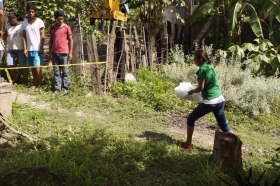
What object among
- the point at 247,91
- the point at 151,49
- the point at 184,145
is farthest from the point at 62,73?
the point at 247,91

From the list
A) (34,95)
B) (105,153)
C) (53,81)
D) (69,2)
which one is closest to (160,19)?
(69,2)

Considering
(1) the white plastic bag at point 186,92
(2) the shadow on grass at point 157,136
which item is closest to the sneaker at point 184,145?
(2) the shadow on grass at point 157,136

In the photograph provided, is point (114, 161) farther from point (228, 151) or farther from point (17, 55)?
point (17, 55)

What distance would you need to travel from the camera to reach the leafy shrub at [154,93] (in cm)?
652

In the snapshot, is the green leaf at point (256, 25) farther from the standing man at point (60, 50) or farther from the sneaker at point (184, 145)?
the sneaker at point (184, 145)

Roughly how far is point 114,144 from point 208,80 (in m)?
1.48

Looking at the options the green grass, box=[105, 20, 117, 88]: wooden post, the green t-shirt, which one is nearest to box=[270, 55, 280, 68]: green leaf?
the green grass

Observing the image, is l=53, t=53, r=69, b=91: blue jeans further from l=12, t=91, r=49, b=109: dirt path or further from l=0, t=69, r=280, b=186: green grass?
l=12, t=91, r=49, b=109: dirt path

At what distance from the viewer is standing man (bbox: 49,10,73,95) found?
20.6 feet

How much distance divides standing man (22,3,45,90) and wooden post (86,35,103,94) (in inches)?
35.8

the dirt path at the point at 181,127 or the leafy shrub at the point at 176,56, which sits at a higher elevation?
the leafy shrub at the point at 176,56

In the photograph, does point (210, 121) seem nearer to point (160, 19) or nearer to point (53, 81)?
point (53, 81)

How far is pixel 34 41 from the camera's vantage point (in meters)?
6.38

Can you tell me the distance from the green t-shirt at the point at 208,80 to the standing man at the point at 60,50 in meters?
2.99
